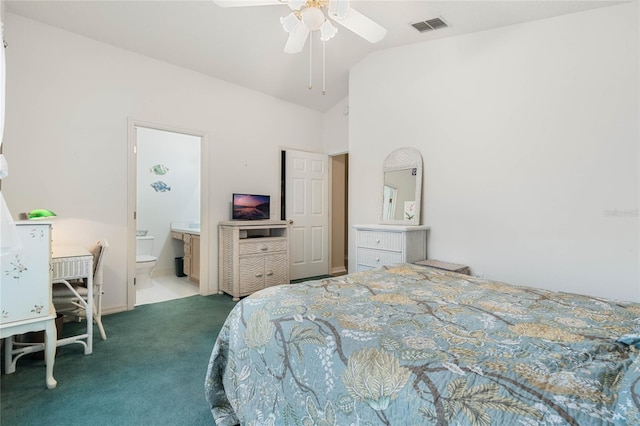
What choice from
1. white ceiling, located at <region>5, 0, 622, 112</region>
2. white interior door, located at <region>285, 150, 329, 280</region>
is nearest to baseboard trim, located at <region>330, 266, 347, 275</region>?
white interior door, located at <region>285, 150, 329, 280</region>

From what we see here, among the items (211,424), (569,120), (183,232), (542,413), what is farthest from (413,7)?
(183,232)

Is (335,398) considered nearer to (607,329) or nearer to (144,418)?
(607,329)

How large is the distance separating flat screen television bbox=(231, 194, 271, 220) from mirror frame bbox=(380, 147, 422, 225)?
1.60 m

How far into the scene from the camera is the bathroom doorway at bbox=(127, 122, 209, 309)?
4.49 meters

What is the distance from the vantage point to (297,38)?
2373 millimetres

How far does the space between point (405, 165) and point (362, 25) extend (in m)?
1.57

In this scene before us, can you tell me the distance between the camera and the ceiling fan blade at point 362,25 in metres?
2.14

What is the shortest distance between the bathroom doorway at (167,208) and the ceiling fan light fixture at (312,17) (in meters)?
3.04

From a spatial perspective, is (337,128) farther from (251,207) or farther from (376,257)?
(376,257)

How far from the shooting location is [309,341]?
1.08 meters

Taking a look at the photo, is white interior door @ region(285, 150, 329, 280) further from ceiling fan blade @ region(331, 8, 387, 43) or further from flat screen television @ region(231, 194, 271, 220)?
ceiling fan blade @ region(331, 8, 387, 43)

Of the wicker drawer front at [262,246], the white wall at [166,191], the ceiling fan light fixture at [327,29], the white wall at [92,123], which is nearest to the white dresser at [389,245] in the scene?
the wicker drawer front at [262,246]

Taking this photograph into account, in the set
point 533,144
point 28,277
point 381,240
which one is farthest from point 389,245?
point 28,277

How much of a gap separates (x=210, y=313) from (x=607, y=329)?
3.11m
